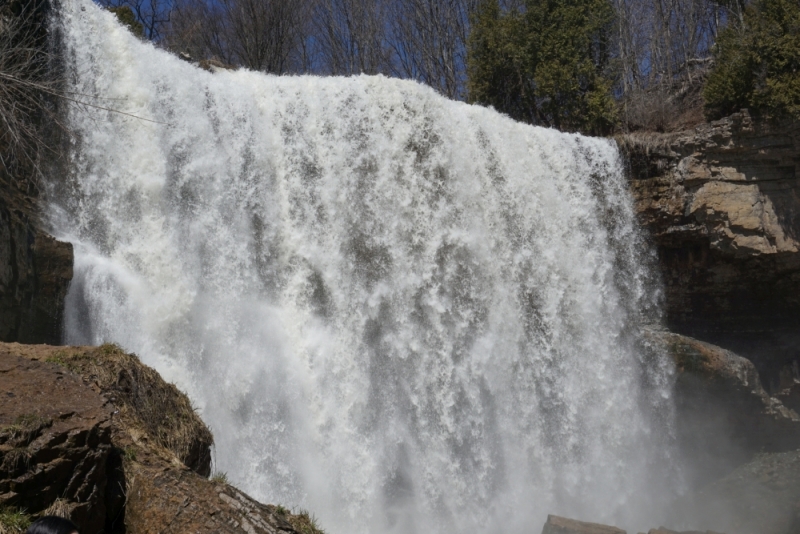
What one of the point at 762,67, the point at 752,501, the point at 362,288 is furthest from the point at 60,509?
the point at 762,67

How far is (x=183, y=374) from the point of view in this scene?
8.71 m

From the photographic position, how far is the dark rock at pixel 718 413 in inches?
536

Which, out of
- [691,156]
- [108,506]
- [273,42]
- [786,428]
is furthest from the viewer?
[273,42]

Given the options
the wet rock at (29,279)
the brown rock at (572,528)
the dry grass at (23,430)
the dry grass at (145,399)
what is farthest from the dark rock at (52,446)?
the brown rock at (572,528)

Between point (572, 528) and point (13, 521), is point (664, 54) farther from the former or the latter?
point (13, 521)

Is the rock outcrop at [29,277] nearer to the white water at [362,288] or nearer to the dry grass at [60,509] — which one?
the white water at [362,288]

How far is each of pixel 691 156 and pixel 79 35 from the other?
34.7ft

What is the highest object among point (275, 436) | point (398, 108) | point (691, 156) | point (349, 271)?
point (398, 108)

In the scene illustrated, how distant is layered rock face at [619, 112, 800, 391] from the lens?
12.9 meters

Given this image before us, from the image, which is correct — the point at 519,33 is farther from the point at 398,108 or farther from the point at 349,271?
the point at 349,271

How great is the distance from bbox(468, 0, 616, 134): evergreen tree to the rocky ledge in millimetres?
14645

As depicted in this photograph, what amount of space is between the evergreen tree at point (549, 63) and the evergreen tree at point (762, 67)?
3.46 meters

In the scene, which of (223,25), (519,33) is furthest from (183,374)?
(223,25)

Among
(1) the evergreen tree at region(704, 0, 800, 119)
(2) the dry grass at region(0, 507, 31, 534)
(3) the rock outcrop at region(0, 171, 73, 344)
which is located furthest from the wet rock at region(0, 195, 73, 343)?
(1) the evergreen tree at region(704, 0, 800, 119)
